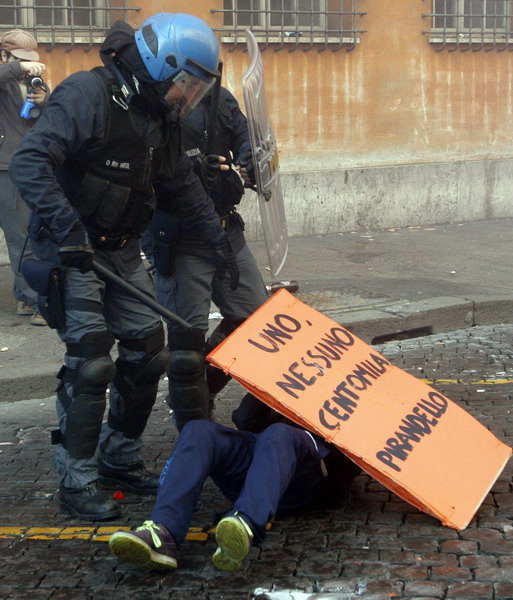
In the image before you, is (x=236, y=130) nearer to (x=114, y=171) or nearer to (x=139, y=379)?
(x=114, y=171)

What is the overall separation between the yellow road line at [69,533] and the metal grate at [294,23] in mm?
7575

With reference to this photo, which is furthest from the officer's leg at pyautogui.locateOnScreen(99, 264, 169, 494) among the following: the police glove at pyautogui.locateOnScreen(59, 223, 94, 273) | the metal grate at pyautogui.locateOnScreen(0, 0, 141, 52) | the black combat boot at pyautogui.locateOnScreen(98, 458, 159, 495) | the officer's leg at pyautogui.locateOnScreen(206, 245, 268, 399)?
the metal grate at pyautogui.locateOnScreen(0, 0, 141, 52)

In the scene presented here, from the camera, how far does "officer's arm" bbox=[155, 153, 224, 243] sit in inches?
179

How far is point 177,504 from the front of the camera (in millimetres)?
3482

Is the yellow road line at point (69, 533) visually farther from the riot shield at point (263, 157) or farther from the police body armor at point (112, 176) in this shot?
the riot shield at point (263, 157)

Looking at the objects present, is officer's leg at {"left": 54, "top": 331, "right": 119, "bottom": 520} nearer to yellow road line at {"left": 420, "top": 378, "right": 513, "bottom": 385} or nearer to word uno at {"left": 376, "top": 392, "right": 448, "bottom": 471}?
word uno at {"left": 376, "top": 392, "right": 448, "bottom": 471}

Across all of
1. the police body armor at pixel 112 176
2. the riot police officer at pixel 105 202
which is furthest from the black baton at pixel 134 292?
the police body armor at pixel 112 176

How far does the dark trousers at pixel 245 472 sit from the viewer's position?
347cm

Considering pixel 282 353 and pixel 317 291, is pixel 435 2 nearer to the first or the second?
pixel 317 291

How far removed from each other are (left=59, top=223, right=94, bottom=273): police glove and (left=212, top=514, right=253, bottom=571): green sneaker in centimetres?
114

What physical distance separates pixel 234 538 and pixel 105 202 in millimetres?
1465

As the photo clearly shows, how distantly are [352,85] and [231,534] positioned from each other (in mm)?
8904

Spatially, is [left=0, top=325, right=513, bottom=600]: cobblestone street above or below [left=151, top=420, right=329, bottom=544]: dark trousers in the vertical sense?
below

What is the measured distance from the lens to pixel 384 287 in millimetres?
8562
